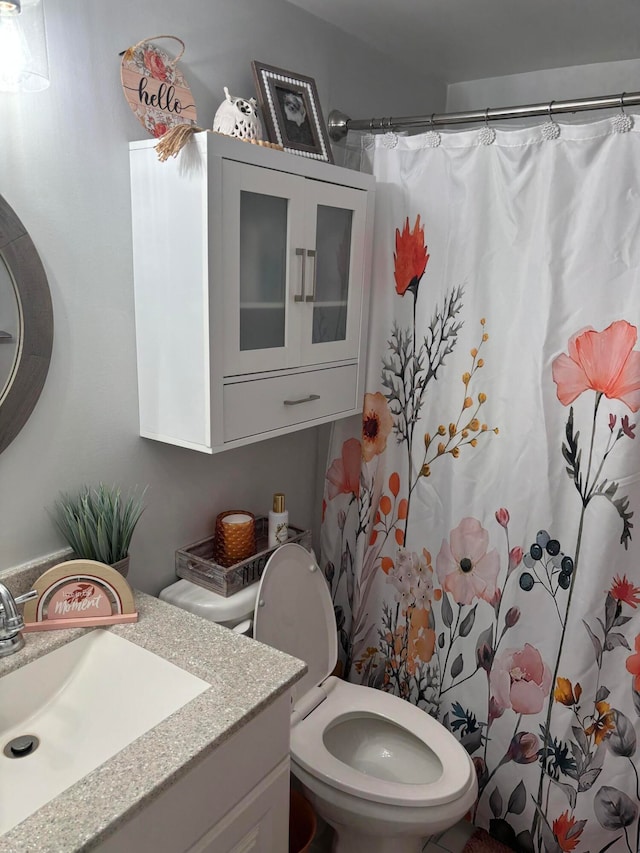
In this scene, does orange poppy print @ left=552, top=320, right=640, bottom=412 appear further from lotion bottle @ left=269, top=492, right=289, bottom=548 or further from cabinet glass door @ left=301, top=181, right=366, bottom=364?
lotion bottle @ left=269, top=492, right=289, bottom=548

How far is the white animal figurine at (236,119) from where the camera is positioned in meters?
1.38

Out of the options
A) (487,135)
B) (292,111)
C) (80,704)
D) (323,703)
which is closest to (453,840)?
(323,703)

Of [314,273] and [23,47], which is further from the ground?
[23,47]

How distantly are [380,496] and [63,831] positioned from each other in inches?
50.4

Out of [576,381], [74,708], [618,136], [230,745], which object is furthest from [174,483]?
[618,136]

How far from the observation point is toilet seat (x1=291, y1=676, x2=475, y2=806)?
145cm

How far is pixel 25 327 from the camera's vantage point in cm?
119

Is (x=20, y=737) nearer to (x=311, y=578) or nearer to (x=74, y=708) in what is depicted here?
(x=74, y=708)

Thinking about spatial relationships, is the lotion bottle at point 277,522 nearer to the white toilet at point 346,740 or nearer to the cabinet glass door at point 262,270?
→ the white toilet at point 346,740

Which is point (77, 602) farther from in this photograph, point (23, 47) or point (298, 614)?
point (23, 47)

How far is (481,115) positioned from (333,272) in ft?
1.77

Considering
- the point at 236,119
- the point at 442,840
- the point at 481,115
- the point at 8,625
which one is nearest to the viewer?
the point at 8,625

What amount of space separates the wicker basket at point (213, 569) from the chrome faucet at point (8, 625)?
48cm

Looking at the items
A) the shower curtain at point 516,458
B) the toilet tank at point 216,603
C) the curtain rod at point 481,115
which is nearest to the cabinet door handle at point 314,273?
the shower curtain at point 516,458
